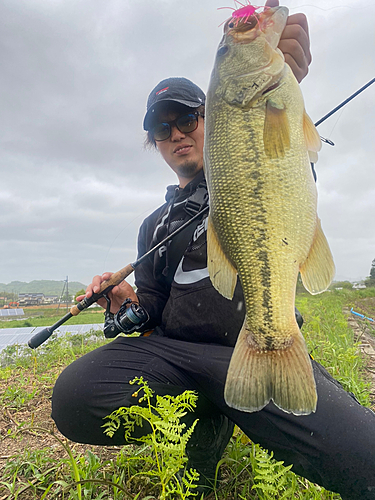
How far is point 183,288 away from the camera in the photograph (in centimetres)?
264

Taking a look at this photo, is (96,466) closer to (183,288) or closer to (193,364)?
(193,364)


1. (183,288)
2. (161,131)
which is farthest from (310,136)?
(161,131)

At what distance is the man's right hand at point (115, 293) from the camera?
300 cm

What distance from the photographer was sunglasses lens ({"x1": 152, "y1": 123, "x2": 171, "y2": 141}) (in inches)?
124

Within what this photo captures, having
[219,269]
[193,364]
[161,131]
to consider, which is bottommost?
[193,364]

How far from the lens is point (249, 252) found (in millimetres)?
1634

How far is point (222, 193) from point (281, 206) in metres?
0.30

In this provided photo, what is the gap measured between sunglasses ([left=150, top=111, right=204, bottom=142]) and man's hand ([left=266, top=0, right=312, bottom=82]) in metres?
1.23

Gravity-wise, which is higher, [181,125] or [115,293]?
[181,125]

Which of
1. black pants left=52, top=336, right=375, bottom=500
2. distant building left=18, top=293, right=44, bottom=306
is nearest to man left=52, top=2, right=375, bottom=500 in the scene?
black pants left=52, top=336, right=375, bottom=500

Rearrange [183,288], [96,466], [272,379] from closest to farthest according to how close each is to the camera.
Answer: [272,379], [96,466], [183,288]

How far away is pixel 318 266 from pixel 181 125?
2.07 meters

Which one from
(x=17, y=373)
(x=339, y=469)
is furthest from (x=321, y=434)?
(x=17, y=373)

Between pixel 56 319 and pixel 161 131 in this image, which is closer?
pixel 161 131
